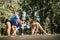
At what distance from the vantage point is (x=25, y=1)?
37.1 meters

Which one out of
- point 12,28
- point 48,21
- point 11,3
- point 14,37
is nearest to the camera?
point 14,37

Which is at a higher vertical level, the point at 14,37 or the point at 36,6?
the point at 36,6

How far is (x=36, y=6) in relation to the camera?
122 feet

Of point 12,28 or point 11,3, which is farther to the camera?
point 11,3

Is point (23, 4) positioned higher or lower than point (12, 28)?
higher

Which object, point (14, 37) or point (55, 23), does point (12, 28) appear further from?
point (55, 23)

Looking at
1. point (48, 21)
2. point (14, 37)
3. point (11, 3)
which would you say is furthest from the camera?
point (48, 21)

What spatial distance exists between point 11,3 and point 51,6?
1694 centimetres

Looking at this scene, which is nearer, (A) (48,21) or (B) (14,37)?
(B) (14,37)

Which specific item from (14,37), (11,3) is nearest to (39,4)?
(11,3)

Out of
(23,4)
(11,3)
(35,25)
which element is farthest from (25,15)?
(35,25)

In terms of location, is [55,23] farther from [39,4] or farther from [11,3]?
[11,3]

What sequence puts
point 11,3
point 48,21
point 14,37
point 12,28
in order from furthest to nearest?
point 48,21
point 11,3
point 12,28
point 14,37

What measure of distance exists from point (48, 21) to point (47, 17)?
0.60 metres
